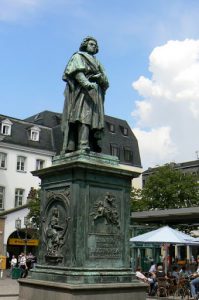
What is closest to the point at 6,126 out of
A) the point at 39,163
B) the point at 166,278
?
the point at 39,163

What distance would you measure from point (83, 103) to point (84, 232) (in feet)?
7.72

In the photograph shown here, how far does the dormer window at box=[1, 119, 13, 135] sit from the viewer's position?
44569 mm

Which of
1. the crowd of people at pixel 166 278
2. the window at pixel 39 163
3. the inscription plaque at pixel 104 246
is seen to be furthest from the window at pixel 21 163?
the inscription plaque at pixel 104 246

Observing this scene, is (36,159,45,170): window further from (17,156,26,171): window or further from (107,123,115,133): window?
(107,123,115,133): window

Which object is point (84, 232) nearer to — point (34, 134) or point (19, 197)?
point (19, 197)

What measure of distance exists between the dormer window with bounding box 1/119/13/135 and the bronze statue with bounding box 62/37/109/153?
36.0m

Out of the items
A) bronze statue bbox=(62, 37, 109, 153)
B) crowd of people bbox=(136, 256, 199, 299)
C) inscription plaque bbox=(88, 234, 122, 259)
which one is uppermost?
bronze statue bbox=(62, 37, 109, 153)

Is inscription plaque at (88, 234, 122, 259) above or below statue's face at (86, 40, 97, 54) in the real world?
below

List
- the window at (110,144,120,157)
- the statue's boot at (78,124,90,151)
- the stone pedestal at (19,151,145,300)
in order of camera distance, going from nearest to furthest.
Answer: the stone pedestal at (19,151,145,300) < the statue's boot at (78,124,90,151) < the window at (110,144,120,157)

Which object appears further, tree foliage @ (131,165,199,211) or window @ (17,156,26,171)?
window @ (17,156,26,171)

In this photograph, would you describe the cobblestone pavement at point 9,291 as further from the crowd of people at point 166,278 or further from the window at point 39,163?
the window at point 39,163

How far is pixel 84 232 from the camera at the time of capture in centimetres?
817

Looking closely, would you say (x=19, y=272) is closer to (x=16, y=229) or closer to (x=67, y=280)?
(x=16, y=229)

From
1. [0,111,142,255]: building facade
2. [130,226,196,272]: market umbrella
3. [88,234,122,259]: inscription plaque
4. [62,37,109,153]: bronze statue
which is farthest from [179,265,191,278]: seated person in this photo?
[0,111,142,255]: building facade
